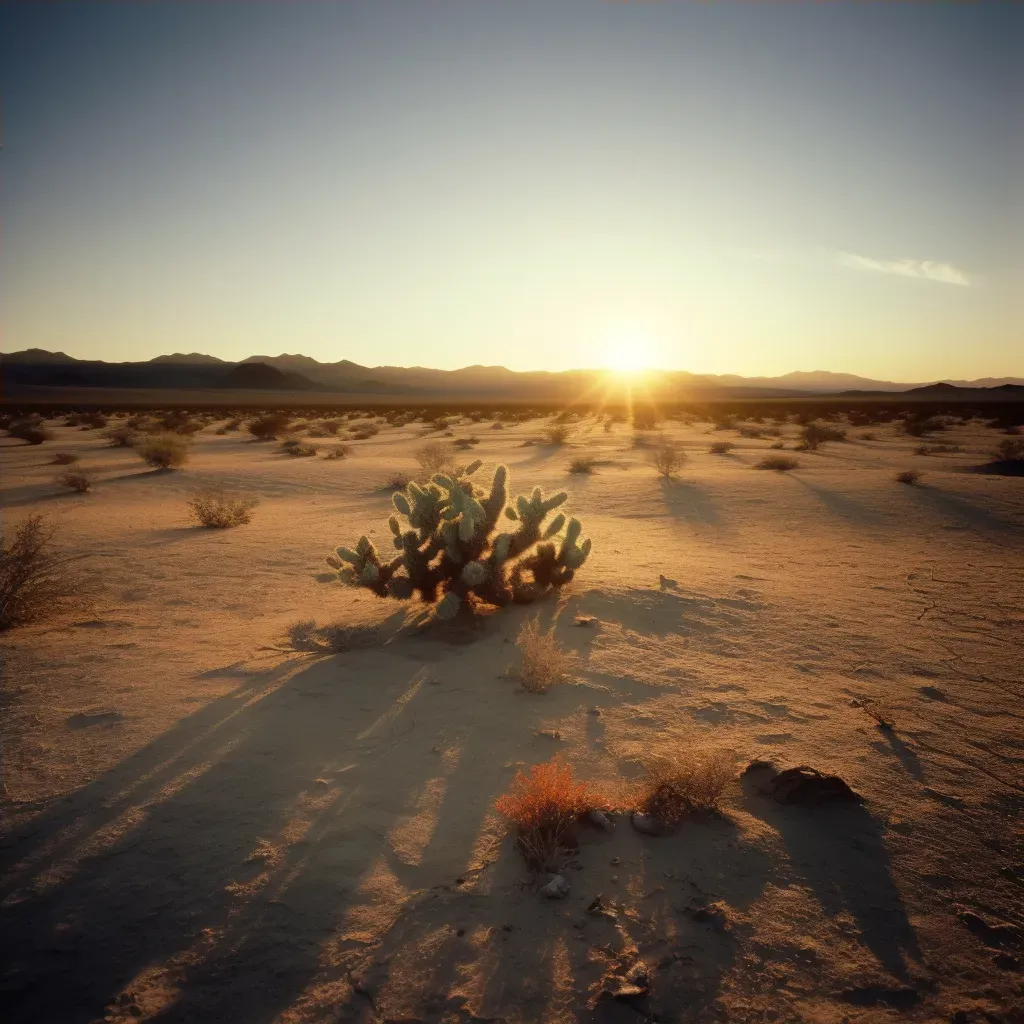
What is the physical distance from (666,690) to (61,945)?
3.72 m

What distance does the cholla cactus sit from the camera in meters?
5.79

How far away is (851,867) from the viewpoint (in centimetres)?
284

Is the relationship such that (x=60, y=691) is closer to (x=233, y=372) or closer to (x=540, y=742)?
(x=540, y=742)

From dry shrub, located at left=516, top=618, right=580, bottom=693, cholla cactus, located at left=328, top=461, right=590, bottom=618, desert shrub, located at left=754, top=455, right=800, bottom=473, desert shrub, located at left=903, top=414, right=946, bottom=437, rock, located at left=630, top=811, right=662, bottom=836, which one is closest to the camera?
rock, located at left=630, top=811, right=662, bottom=836

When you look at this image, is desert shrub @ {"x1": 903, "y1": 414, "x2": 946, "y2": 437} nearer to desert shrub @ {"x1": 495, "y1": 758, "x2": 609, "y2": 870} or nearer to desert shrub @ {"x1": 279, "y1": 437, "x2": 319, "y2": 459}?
desert shrub @ {"x1": 279, "y1": 437, "x2": 319, "y2": 459}

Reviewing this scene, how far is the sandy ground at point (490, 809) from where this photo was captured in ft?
7.55

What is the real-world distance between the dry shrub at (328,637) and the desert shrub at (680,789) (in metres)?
2.94

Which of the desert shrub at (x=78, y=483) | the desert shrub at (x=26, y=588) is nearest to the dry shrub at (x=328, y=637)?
the desert shrub at (x=26, y=588)

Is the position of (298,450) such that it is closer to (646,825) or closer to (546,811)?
(546,811)

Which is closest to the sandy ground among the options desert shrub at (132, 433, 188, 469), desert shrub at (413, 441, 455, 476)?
desert shrub at (413, 441, 455, 476)

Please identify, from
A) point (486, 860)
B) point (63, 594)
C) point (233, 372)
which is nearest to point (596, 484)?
point (63, 594)

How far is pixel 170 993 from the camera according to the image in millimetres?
2240

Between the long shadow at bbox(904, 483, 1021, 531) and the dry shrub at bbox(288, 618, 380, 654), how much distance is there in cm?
965

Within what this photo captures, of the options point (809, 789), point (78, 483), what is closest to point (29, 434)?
point (78, 483)
